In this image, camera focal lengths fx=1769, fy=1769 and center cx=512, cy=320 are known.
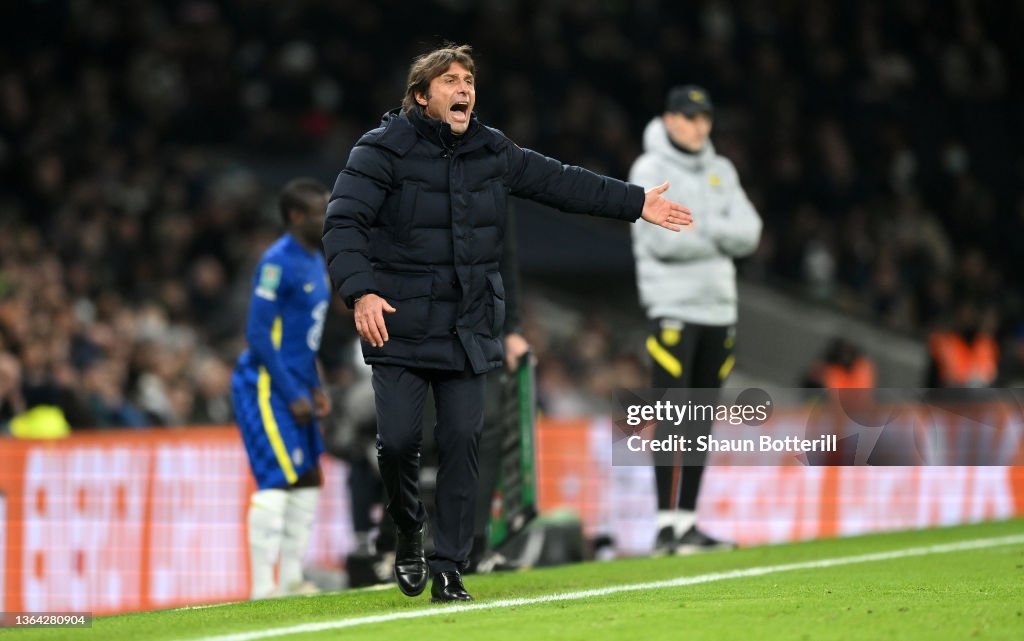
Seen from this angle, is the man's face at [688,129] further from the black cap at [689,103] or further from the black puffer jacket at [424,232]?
the black puffer jacket at [424,232]

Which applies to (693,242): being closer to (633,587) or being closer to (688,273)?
(688,273)

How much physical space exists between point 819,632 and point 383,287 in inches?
79.1

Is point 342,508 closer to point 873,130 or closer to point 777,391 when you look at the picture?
point 777,391

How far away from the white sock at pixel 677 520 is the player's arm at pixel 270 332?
2.05m

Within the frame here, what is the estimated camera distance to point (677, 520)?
9.19 m

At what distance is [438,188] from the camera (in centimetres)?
644

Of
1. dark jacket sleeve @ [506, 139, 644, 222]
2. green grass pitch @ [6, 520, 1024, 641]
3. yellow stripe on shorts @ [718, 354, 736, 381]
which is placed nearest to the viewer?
green grass pitch @ [6, 520, 1024, 641]

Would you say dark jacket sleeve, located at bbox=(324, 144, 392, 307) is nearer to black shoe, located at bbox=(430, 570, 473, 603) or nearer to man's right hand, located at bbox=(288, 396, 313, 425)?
black shoe, located at bbox=(430, 570, 473, 603)

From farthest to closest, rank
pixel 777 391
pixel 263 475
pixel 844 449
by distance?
pixel 777 391
pixel 844 449
pixel 263 475

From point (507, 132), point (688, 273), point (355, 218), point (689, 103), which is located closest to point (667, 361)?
point (688, 273)

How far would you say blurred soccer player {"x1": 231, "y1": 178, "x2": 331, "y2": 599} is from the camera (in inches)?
326

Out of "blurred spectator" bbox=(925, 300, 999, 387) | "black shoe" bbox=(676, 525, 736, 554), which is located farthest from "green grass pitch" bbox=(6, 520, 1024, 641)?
"blurred spectator" bbox=(925, 300, 999, 387)

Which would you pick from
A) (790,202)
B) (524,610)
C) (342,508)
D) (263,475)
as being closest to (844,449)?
(342,508)

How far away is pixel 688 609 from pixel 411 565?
44.8 inches
